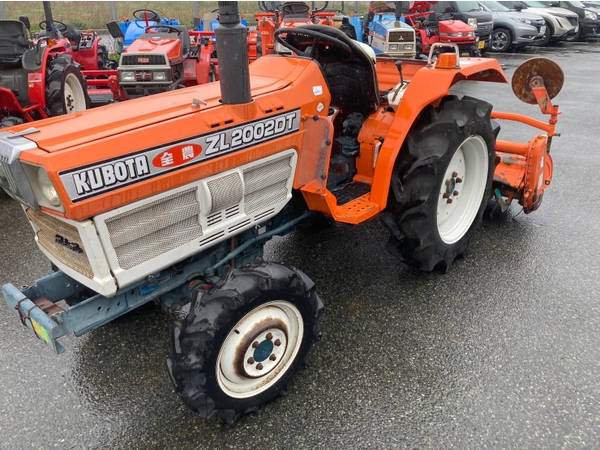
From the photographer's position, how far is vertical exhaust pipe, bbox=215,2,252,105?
2006mm

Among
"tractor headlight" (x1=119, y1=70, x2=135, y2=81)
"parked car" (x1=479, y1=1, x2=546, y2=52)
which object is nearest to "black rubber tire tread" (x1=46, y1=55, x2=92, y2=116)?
"tractor headlight" (x1=119, y1=70, x2=135, y2=81)

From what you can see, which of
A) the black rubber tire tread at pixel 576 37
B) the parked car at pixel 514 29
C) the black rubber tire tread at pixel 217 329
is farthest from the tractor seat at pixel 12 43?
the black rubber tire tread at pixel 576 37

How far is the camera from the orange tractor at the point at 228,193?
6.44ft

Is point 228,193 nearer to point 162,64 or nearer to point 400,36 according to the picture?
point 162,64

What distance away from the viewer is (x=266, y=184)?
2500mm

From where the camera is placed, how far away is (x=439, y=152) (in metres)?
2.93

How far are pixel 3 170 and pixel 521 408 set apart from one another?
2445 millimetres

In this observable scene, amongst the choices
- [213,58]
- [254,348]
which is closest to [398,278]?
[254,348]

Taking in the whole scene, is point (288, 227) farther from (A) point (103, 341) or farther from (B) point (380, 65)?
(B) point (380, 65)

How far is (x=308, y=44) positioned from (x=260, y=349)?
1.80 metres

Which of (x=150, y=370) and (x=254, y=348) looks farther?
(x=150, y=370)

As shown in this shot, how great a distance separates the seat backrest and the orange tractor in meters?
4.00

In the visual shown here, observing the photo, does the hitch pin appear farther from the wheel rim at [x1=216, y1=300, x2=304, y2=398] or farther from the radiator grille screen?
the wheel rim at [x1=216, y1=300, x2=304, y2=398]

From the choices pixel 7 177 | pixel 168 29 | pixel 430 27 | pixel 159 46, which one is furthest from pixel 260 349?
pixel 430 27
